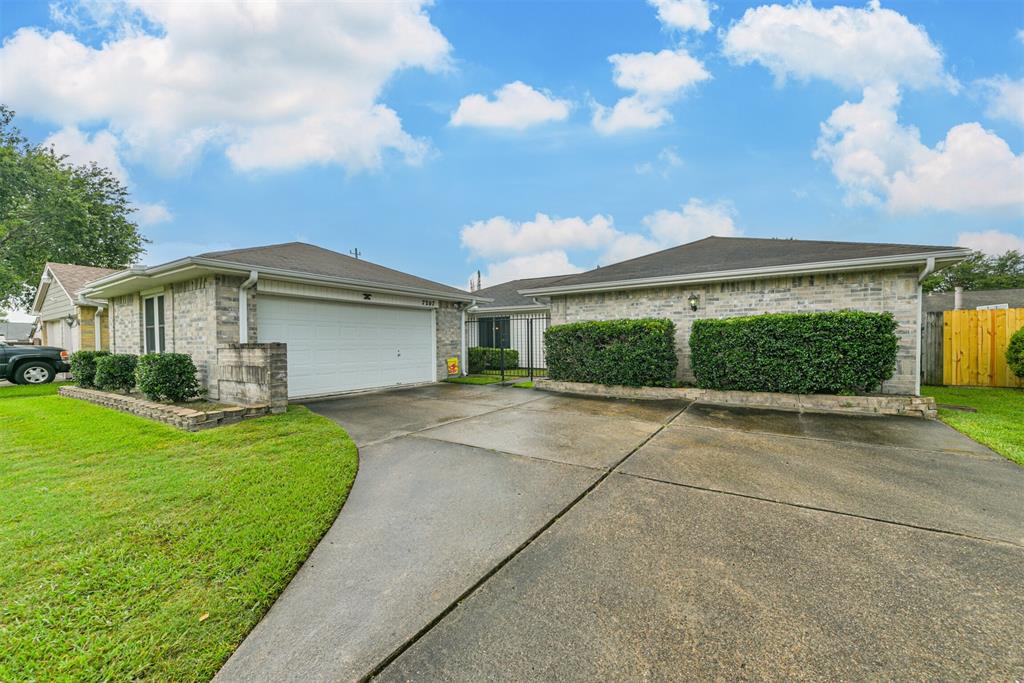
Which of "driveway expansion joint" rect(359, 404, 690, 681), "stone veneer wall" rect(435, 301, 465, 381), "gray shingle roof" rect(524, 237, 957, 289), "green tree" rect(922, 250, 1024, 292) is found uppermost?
"green tree" rect(922, 250, 1024, 292)

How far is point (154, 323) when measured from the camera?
8.80m

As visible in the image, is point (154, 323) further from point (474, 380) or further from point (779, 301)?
point (779, 301)

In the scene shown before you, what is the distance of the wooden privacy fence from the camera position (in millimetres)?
8703

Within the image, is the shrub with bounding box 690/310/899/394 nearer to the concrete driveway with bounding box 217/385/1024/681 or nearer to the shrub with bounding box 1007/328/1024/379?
the concrete driveway with bounding box 217/385/1024/681

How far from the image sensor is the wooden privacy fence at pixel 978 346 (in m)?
8.70

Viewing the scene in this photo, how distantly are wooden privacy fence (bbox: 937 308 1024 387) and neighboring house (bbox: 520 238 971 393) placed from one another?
355cm

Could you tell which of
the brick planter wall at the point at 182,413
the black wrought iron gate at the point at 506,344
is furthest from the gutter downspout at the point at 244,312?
the black wrought iron gate at the point at 506,344

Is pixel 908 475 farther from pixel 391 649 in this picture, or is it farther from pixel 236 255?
pixel 236 255

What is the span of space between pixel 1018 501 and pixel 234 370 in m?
9.43

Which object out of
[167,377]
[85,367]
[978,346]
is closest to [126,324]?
[85,367]

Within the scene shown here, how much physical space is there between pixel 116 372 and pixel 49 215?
18580mm

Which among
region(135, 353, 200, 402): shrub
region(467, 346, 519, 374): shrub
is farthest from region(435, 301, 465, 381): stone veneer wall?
region(135, 353, 200, 402): shrub

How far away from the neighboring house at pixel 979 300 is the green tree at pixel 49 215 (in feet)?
125

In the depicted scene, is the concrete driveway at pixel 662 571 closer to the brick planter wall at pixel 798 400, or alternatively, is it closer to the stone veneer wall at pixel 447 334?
the brick planter wall at pixel 798 400
